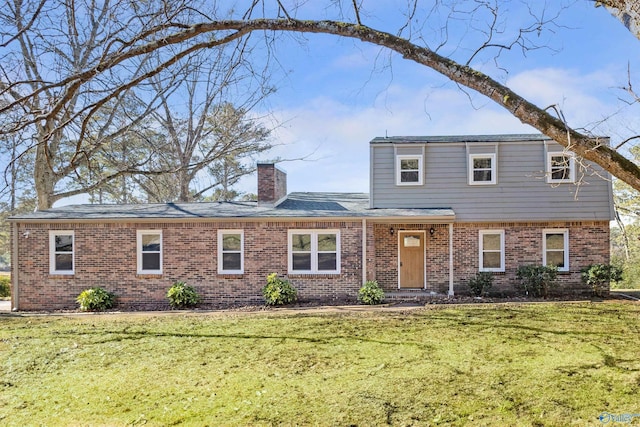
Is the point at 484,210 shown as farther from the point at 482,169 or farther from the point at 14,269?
the point at 14,269

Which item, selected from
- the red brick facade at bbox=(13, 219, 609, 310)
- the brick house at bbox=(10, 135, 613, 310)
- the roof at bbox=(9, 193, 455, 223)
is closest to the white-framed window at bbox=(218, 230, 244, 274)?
the brick house at bbox=(10, 135, 613, 310)

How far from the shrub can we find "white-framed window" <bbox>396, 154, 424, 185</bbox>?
14.0ft

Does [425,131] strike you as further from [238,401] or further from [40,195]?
[40,195]

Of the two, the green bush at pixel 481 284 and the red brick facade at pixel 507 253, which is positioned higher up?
the red brick facade at pixel 507 253

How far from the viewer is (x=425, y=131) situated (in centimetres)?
1437

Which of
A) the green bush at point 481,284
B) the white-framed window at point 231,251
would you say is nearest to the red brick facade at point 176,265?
the white-framed window at point 231,251

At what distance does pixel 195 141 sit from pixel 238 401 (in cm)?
1881

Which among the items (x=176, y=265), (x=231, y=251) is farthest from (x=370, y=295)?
(x=176, y=265)

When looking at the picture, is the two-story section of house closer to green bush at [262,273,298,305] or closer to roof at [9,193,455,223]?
roof at [9,193,455,223]

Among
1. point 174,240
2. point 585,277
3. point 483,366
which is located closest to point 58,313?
point 174,240

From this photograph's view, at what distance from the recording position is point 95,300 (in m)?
12.2

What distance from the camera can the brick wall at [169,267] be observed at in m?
12.8

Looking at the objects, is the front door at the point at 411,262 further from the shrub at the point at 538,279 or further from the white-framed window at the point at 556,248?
the white-framed window at the point at 556,248

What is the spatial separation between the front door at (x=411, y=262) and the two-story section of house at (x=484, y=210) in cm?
3
